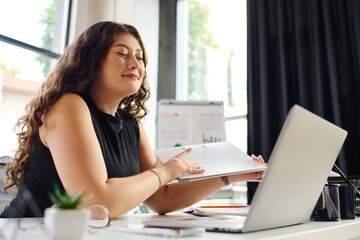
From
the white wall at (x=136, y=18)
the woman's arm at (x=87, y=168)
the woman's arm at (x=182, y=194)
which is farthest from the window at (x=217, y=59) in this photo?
the woman's arm at (x=87, y=168)

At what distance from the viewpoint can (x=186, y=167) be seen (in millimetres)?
1015

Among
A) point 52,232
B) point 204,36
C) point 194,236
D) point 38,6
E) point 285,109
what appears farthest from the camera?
point 204,36

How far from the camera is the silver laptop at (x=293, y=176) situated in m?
0.62

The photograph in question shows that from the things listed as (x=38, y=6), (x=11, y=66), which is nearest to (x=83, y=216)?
(x=11, y=66)

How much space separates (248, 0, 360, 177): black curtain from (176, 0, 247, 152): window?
0.34 metres

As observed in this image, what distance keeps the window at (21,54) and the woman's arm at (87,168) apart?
2029 mm

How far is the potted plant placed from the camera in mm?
474

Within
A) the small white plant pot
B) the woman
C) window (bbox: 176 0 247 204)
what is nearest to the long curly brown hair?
the woman

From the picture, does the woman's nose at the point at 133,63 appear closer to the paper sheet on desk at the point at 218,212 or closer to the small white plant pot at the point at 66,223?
the paper sheet on desk at the point at 218,212

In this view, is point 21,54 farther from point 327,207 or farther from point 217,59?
point 327,207

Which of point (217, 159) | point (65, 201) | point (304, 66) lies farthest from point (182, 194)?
point (304, 66)

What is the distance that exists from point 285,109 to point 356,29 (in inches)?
29.9

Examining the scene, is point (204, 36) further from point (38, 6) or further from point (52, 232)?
point (52, 232)

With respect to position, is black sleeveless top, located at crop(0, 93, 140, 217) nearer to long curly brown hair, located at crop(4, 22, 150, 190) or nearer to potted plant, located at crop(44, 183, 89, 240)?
long curly brown hair, located at crop(4, 22, 150, 190)
